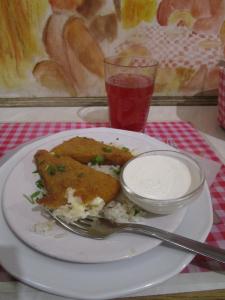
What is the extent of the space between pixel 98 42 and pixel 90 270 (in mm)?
904

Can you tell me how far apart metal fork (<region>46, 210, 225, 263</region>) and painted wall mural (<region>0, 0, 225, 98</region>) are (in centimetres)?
75

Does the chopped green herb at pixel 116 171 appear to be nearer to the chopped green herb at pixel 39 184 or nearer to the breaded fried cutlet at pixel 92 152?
the breaded fried cutlet at pixel 92 152

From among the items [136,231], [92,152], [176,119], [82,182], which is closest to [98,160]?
[92,152]

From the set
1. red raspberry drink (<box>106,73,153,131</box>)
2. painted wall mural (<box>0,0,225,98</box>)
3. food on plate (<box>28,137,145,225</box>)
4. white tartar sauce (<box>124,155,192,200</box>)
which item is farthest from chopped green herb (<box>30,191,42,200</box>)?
painted wall mural (<box>0,0,225,98</box>)

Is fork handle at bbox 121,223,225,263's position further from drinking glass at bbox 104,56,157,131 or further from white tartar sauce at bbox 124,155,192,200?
drinking glass at bbox 104,56,157,131

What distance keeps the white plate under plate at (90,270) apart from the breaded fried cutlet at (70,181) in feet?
0.38

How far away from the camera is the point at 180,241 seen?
59 cm

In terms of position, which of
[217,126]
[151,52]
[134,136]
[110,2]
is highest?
[110,2]

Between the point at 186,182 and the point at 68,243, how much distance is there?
0.29 metres

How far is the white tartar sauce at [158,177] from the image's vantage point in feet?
2.23

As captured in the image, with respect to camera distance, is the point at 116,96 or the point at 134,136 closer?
the point at 134,136

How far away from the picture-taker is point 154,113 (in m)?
1.27

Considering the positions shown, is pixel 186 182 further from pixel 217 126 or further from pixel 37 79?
pixel 37 79

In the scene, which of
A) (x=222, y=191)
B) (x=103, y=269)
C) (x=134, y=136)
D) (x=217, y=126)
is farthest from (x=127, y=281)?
(x=217, y=126)
